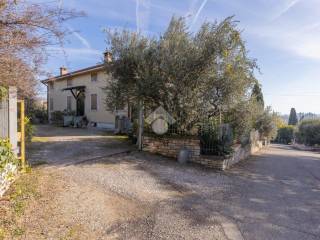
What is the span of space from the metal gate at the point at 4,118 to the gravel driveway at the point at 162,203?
4.00ft

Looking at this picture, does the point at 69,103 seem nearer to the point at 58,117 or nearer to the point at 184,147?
the point at 58,117

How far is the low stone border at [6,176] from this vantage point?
418 cm

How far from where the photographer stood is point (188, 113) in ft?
27.1

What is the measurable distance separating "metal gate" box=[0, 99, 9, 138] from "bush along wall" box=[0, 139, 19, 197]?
52cm

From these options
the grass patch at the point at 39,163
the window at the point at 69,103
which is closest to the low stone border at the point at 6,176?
the grass patch at the point at 39,163

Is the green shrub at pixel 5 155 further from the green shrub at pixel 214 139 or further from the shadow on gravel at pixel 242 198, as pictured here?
the green shrub at pixel 214 139

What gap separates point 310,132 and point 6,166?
143ft

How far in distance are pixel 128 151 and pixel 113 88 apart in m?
2.50

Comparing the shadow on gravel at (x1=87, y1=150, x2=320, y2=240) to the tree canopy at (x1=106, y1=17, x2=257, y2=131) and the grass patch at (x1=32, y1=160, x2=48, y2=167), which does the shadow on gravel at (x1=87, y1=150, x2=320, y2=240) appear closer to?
the grass patch at (x1=32, y1=160, x2=48, y2=167)

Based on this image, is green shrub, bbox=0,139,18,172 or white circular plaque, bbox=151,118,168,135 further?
white circular plaque, bbox=151,118,168,135

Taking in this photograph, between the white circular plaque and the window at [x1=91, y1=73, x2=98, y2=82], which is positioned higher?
the window at [x1=91, y1=73, x2=98, y2=82]

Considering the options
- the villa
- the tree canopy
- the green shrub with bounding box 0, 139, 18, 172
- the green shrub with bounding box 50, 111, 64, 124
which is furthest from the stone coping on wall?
the green shrub with bounding box 50, 111, 64, 124

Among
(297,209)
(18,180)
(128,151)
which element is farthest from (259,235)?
(128,151)

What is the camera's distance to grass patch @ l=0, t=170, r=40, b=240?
3.24 meters
